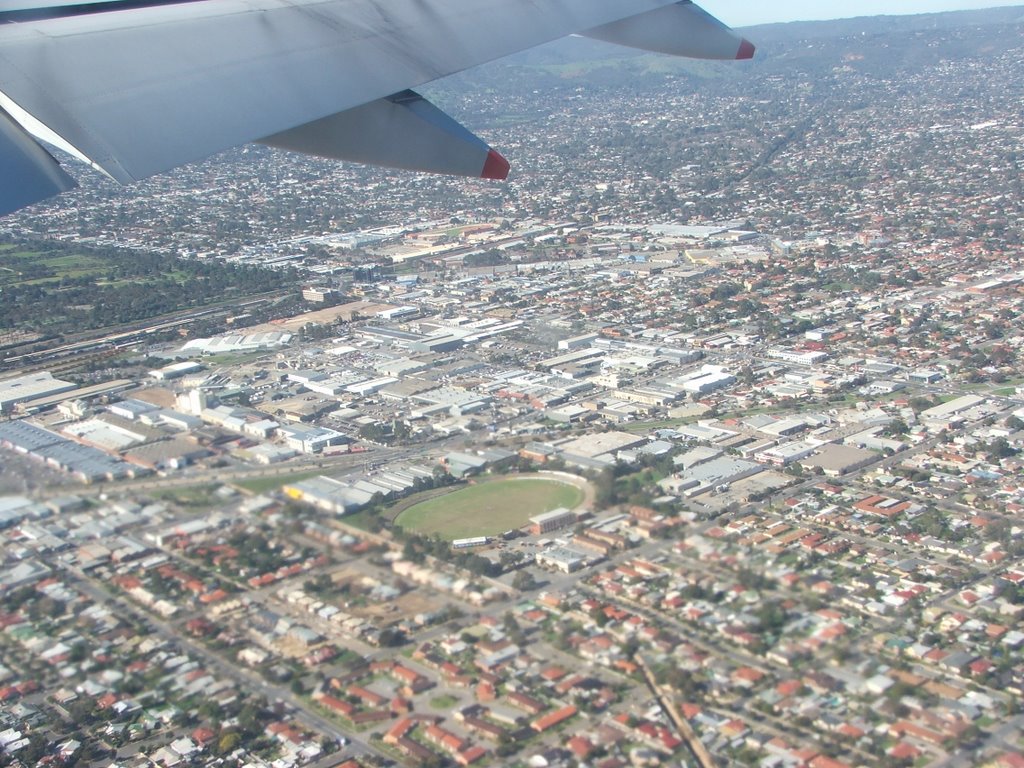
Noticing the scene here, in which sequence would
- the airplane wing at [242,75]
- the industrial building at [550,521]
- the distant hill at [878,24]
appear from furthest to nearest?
the distant hill at [878,24]
the industrial building at [550,521]
the airplane wing at [242,75]

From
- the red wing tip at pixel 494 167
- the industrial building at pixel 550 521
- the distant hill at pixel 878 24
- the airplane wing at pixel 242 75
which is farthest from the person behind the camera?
the distant hill at pixel 878 24

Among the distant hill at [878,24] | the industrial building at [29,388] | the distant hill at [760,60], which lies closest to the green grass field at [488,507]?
the industrial building at [29,388]

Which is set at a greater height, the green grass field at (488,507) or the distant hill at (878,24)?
the distant hill at (878,24)

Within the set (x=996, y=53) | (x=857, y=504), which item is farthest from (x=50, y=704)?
(x=996, y=53)

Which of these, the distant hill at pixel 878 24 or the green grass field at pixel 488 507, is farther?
the distant hill at pixel 878 24

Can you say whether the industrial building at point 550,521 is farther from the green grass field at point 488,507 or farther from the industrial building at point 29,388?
the industrial building at point 29,388

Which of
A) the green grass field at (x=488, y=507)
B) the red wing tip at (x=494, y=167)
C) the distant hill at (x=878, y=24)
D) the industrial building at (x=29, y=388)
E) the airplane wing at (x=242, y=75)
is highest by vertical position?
the airplane wing at (x=242, y=75)

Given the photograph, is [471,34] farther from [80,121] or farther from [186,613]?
[186,613]
